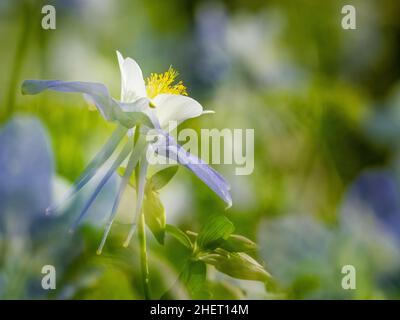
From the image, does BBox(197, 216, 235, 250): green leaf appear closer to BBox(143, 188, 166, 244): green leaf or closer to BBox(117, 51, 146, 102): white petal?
BBox(143, 188, 166, 244): green leaf

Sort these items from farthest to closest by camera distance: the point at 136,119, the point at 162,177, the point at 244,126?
the point at 244,126, the point at 162,177, the point at 136,119

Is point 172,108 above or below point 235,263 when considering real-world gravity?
above

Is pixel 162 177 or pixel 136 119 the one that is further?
pixel 162 177

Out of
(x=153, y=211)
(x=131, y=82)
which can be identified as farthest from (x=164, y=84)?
(x=153, y=211)

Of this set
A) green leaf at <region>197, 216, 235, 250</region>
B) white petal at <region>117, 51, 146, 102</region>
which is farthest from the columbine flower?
green leaf at <region>197, 216, 235, 250</region>

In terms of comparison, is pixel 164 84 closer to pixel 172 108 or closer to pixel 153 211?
pixel 172 108

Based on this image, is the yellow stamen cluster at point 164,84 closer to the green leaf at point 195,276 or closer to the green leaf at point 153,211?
the green leaf at point 153,211

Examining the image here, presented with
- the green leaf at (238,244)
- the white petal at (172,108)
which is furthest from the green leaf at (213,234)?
the white petal at (172,108)
